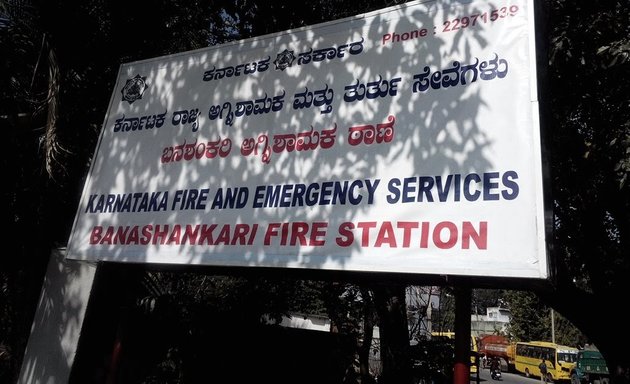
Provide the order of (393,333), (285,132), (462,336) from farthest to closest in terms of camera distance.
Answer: (393,333), (285,132), (462,336)

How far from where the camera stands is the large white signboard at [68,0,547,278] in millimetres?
3326

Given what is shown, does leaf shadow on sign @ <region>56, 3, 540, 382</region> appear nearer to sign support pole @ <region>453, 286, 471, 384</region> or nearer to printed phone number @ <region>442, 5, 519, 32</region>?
printed phone number @ <region>442, 5, 519, 32</region>

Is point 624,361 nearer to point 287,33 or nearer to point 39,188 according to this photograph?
point 287,33

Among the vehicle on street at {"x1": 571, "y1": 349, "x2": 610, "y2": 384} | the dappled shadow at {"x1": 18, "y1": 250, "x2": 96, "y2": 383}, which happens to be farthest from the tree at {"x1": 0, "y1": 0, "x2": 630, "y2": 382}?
the vehicle on street at {"x1": 571, "y1": 349, "x2": 610, "y2": 384}

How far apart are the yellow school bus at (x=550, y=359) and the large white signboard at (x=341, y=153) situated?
26.5 meters

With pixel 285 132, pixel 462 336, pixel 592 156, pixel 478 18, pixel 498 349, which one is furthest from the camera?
pixel 498 349

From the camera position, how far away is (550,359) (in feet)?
87.7

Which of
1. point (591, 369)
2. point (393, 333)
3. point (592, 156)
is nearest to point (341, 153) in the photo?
point (592, 156)

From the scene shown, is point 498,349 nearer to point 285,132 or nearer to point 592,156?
point 592,156

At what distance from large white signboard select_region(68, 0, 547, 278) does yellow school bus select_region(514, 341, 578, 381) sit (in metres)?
26.5

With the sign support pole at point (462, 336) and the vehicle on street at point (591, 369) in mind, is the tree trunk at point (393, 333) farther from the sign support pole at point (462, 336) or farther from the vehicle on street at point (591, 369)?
the vehicle on street at point (591, 369)

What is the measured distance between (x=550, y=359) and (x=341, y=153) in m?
27.4

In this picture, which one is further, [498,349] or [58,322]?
[498,349]

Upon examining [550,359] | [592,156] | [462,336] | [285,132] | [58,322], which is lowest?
[58,322]
